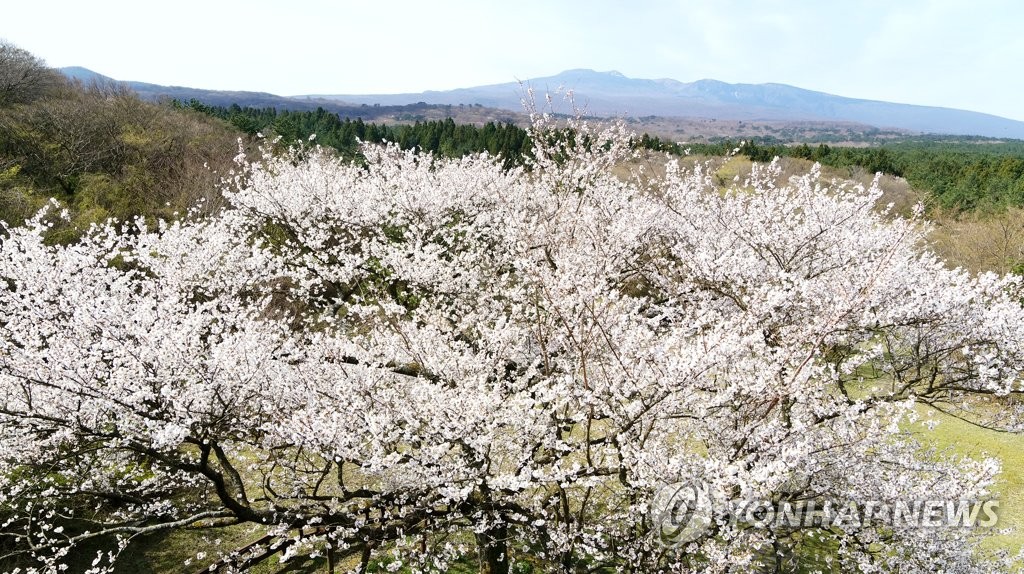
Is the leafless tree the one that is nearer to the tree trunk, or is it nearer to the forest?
the forest

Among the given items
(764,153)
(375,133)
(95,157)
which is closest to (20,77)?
(95,157)

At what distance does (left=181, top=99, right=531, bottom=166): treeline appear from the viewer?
47031 millimetres

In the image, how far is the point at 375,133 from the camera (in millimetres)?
57094

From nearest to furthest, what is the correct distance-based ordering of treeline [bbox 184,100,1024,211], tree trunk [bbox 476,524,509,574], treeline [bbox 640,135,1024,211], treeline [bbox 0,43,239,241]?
tree trunk [bbox 476,524,509,574] < treeline [bbox 0,43,239,241] < treeline [bbox 640,135,1024,211] < treeline [bbox 184,100,1024,211]

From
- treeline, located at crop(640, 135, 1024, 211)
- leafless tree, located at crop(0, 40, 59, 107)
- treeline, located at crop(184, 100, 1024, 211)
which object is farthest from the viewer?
treeline, located at crop(184, 100, 1024, 211)

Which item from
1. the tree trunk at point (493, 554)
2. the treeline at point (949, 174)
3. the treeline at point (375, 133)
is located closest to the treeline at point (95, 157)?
the treeline at point (375, 133)

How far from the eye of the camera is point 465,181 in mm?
18000

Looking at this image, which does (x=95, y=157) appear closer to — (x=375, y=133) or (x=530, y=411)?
(x=530, y=411)

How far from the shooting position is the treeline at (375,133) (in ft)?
154

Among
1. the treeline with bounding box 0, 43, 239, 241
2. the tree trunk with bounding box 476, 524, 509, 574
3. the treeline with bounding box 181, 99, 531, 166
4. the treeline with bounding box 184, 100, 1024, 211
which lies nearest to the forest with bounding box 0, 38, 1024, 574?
the tree trunk with bounding box 476, 524, 509, 574

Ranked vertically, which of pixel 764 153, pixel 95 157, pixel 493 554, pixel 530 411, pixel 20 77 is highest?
pixel 20 77

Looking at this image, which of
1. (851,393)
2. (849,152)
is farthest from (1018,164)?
(851,393)

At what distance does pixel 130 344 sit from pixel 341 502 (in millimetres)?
3408

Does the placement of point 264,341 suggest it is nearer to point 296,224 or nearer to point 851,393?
point 296,224
